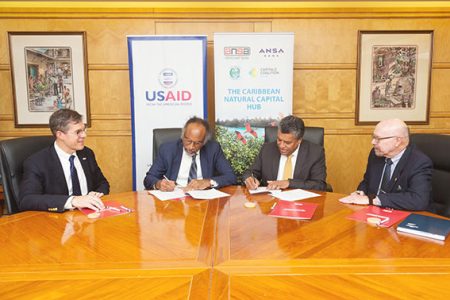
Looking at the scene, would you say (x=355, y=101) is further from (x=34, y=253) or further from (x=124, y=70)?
(x=34, y=253)

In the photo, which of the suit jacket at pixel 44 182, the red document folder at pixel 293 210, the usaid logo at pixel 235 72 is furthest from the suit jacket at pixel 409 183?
the usaid logo at pixel 235 72

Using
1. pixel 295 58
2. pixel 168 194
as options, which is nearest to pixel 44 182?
pixel 168 194

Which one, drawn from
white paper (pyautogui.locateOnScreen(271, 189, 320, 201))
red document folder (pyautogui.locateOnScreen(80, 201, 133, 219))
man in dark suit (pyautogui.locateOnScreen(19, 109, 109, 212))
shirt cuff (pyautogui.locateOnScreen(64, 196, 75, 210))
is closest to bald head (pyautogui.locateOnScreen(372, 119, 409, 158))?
white paper (pyautogui.locateOnScreen(271, 189, 320, 201))

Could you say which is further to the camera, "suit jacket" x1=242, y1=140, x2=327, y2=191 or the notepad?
"suit jacket" x1=242, y1=140, x2=327, y2=191

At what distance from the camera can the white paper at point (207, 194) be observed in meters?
2.60

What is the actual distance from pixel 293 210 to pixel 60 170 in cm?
156

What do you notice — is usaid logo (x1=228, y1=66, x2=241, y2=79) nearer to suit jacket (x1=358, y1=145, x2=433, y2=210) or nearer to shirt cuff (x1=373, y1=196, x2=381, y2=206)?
suit jacket (x1=358, y1=145, x2=433, y2=210)

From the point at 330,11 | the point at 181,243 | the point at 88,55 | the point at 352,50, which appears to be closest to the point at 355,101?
the point at 352,50

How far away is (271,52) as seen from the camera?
4312mm

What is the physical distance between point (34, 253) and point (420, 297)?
59.7 inches

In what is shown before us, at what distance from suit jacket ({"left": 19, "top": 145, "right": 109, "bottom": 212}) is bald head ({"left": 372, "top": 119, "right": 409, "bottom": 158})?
1989mm

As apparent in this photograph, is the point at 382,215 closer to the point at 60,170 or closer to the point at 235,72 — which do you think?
the point at 60,170

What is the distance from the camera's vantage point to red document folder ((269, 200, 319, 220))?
217cm

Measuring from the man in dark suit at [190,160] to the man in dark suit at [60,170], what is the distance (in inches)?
21.3
